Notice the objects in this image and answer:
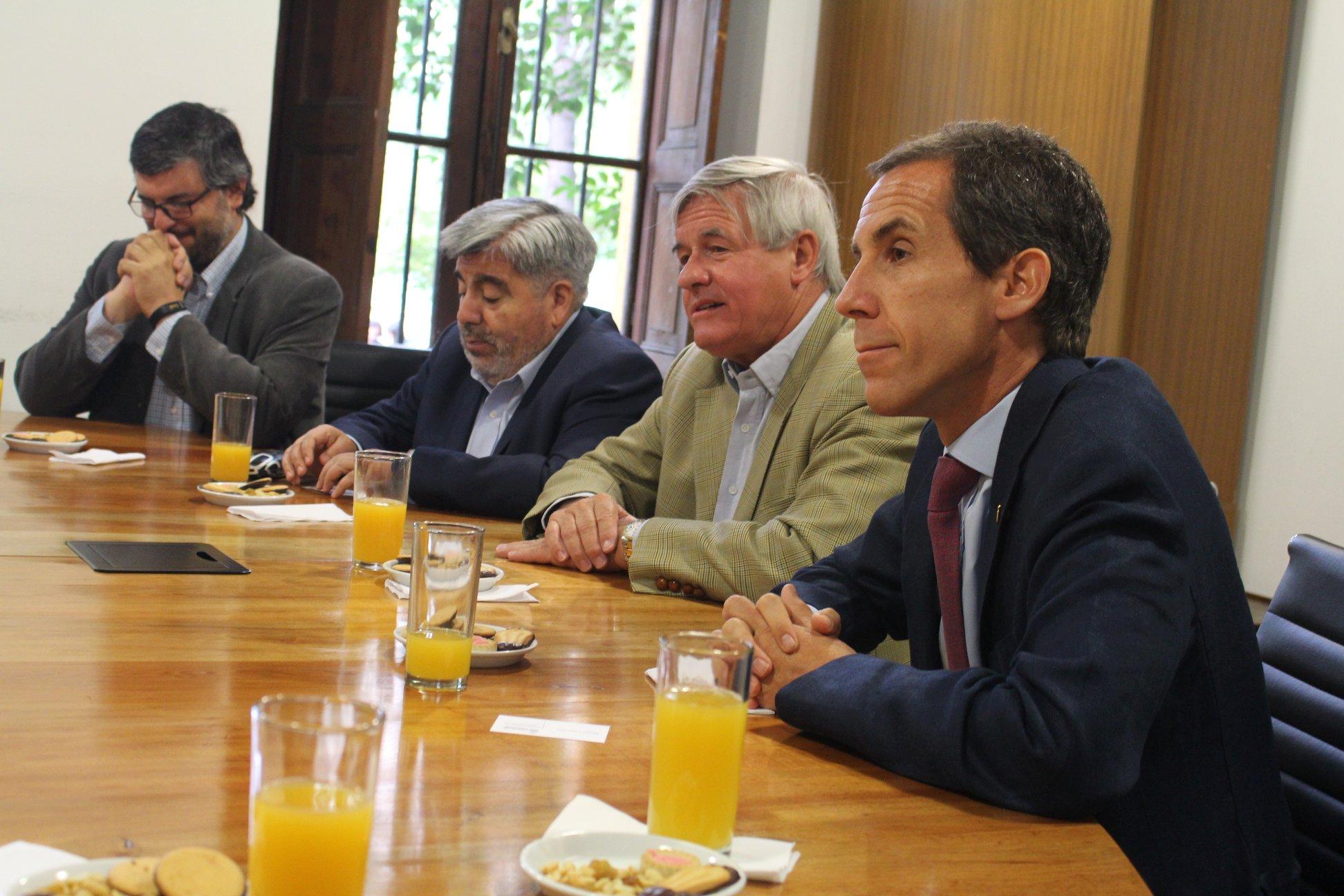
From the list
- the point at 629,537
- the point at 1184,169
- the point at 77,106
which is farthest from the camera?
the point at 77,106

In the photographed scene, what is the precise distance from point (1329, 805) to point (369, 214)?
386 centimetres

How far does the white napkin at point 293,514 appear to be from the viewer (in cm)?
218

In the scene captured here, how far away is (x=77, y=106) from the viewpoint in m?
4.41

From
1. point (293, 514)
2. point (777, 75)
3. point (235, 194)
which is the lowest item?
point (293, 514)

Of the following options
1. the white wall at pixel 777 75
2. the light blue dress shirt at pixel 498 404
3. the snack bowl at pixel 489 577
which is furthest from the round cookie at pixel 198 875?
the white wall at pixel 777 75

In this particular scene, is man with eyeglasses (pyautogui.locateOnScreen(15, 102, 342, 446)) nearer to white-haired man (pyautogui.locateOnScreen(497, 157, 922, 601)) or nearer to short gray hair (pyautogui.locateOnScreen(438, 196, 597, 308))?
short gray hair (pyautogui.locateOnScreen(438, 196, 597, 308))

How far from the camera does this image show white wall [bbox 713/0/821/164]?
5074 millimetres

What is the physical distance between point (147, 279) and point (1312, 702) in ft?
9.31

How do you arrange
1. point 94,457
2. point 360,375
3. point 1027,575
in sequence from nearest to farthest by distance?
point 1027,575, point 94,457, point 360,375

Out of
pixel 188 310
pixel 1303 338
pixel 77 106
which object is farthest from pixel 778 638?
pixel 77 106

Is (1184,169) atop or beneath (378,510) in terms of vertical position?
atop

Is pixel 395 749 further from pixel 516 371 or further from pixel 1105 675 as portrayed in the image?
pixel 516 371

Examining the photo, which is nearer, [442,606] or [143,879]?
[143,879]

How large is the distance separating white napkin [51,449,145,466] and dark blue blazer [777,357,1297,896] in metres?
1.83
